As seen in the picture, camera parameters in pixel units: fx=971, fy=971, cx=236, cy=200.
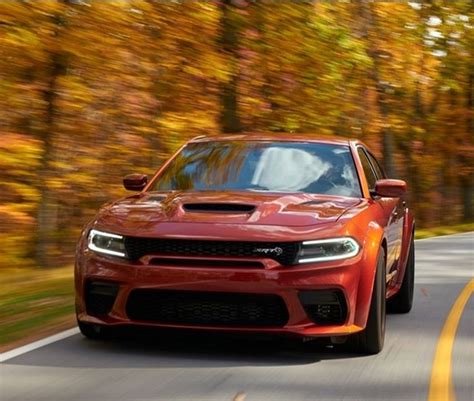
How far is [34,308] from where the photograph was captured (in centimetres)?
909

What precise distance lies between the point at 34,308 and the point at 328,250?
3.60 meters

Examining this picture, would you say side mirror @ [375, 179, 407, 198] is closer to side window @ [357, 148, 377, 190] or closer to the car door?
the car door

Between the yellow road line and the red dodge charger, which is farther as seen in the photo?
the red dodge charger

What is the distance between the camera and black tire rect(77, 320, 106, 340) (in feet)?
23.3

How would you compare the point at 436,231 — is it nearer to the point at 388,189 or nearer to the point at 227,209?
the point at 388,189

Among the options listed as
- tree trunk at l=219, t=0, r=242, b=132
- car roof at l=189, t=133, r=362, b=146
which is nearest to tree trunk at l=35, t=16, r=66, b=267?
tree trunk at l=219, t=0, r=242, b=132

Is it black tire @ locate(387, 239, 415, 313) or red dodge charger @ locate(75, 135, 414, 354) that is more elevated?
red dodge charger @ locate(75, 135, 414, 354)

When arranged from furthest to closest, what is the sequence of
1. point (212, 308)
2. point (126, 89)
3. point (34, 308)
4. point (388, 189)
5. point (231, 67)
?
point (126, 89), point (231, 67), point (34, 308), point (388, 189), point (212, 308)

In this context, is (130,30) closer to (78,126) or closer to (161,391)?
(78,126)

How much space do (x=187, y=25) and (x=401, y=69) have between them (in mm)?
14795

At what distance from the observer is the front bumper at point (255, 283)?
643 cm

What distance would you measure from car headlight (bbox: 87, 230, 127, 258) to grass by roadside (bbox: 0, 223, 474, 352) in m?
0.98

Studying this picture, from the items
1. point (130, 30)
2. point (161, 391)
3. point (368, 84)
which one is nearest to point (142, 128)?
point (130, 30)

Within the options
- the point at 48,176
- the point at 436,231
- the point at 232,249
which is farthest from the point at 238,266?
the point at 436,231
